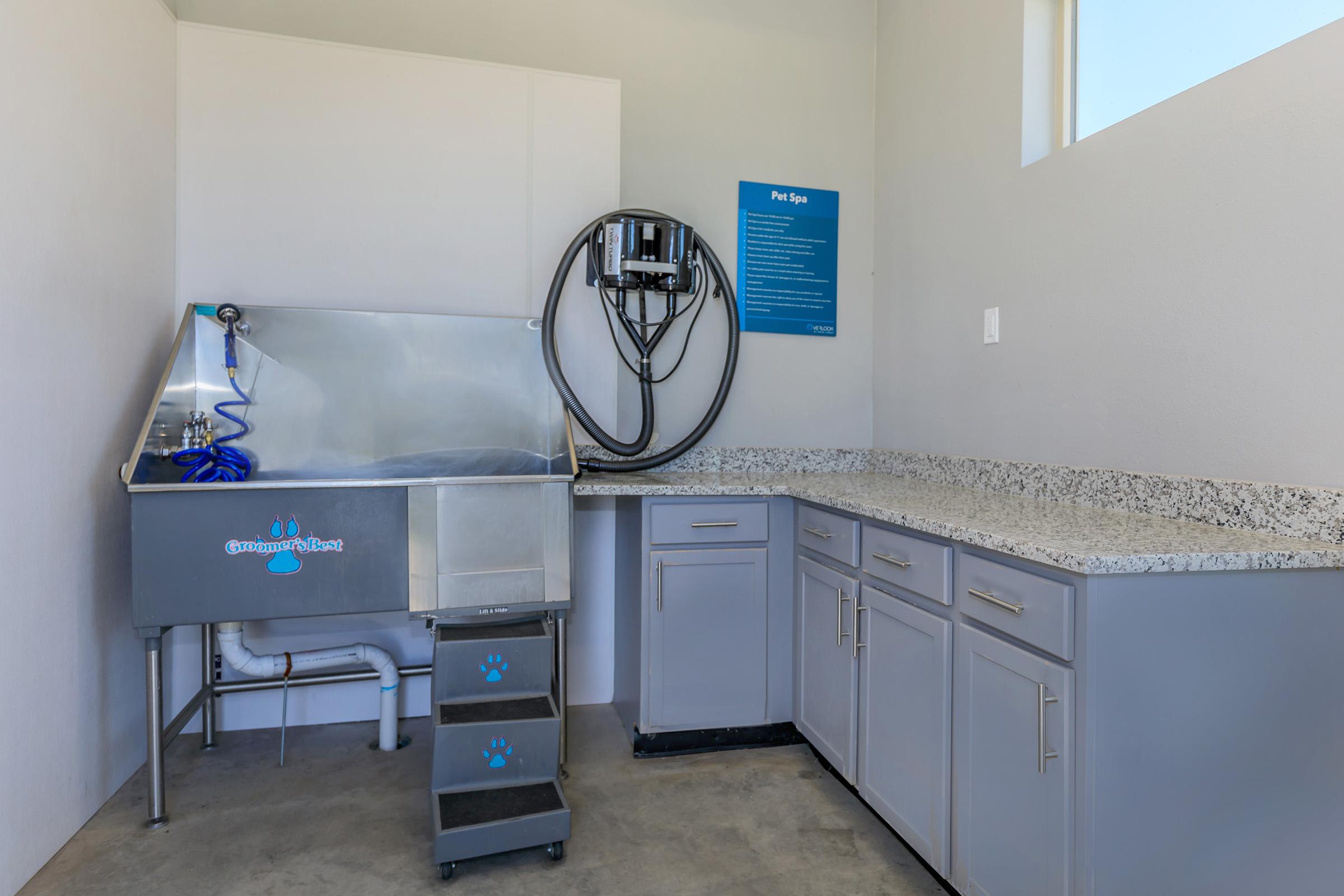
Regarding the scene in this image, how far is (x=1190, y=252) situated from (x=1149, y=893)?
1341mm

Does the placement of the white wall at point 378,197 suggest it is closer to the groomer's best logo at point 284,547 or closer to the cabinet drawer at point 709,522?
the cabinet drawer at point 709,522

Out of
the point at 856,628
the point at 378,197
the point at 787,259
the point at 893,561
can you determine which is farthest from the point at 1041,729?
the point at 378,197

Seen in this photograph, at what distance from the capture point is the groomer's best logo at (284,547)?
1889 mm

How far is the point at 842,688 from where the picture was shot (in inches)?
82.3

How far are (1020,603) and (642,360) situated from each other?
1.73m

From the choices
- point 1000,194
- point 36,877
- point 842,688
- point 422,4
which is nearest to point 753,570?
point 842,688

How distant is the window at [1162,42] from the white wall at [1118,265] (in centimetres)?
8

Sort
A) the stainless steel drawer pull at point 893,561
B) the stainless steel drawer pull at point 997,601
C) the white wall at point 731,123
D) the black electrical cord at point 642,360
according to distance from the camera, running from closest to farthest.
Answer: the stainless steel drawer pull at point 997,601
the stainless steel drawer pull at point 893,561
the black electrical cord at point 642,360
the white wall at point 731,123

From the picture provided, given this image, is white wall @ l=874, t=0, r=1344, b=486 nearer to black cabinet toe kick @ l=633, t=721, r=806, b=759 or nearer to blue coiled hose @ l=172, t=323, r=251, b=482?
black cabinet toe kick @ l=633, t=721, r=806, b=759

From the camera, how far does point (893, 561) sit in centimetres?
183

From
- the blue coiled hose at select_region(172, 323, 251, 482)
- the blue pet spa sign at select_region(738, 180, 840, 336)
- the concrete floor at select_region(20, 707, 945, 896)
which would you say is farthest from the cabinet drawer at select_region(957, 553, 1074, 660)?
the blue coiled hose at select_region(172, 323, 251, 482)

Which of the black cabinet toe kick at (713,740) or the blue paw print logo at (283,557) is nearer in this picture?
the blue paw print logo at (283,557)

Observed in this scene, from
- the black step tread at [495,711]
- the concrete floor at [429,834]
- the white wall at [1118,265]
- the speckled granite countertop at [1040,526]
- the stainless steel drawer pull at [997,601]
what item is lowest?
the concrete floor at [429,834]

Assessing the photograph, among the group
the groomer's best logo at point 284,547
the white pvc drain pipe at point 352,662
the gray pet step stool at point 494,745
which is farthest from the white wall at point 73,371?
the gray pet step stool at point 494,745
